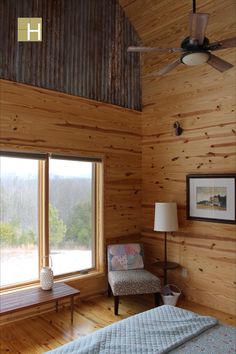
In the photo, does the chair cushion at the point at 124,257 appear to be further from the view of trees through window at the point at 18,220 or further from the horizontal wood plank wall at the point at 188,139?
the view of trees through window at the point at 18,220

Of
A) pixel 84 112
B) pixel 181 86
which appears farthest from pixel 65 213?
pixel 181 86

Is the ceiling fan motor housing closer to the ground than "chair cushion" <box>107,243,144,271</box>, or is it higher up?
higher up

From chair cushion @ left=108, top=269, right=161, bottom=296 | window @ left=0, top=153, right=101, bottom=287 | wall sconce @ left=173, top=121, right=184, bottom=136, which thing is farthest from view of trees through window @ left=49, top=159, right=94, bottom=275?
wall sconce @ left=173, top=121, right=184, bottom=136

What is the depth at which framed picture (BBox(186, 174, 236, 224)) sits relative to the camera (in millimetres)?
3643

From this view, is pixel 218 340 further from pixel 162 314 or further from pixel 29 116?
pixel 29 116

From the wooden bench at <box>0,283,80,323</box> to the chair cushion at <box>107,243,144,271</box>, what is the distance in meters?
0.71

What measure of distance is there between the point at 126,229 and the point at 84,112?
1.80m

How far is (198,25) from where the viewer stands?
2.11m

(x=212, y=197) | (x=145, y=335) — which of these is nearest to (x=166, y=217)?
(x=212, y=197)

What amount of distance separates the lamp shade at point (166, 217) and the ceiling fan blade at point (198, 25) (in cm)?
219

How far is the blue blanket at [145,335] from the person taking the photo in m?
1.84

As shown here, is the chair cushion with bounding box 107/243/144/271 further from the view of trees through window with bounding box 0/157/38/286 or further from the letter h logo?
the letter h logo

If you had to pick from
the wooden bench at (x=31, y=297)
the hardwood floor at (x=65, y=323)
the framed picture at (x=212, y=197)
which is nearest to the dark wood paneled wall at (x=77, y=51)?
the framed picture at (x=212, y=197)

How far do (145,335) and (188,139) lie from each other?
2748mm
